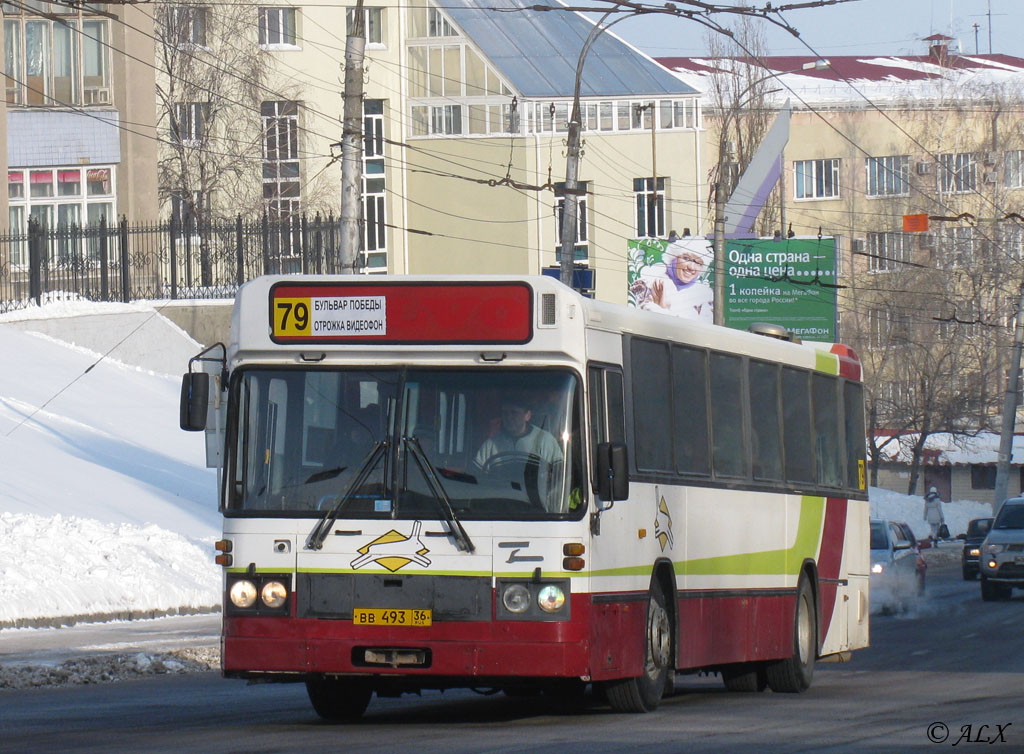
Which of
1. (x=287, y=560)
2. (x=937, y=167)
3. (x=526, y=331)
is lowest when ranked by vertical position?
(x=287, y=560)

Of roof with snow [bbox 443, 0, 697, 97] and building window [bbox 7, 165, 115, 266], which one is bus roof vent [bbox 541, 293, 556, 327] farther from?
roof with snow [bbox 443, 0, 697, 97]

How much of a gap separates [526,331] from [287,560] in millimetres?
1828

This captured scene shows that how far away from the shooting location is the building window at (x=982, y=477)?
8125cm

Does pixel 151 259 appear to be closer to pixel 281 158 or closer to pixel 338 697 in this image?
pixel 338 697

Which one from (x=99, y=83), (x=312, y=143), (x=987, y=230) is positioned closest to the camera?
(x=99, y=83)

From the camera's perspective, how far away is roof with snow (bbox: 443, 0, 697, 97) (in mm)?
68938

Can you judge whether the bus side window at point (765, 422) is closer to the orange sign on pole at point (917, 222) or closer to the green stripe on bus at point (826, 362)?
the green stripe on bus at point (826, 362)

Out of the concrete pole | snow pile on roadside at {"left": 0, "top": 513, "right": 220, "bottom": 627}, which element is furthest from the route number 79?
the concrete pole

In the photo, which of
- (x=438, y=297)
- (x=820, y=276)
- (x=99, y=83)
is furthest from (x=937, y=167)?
(x=438, y=297)

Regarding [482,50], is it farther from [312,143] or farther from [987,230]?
[987,230]

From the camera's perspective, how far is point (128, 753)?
377 inches

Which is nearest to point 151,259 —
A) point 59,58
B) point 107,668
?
point 59,58

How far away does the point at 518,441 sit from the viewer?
1071 centimetres

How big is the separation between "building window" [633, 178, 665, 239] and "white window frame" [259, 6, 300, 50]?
13735 millimetres
